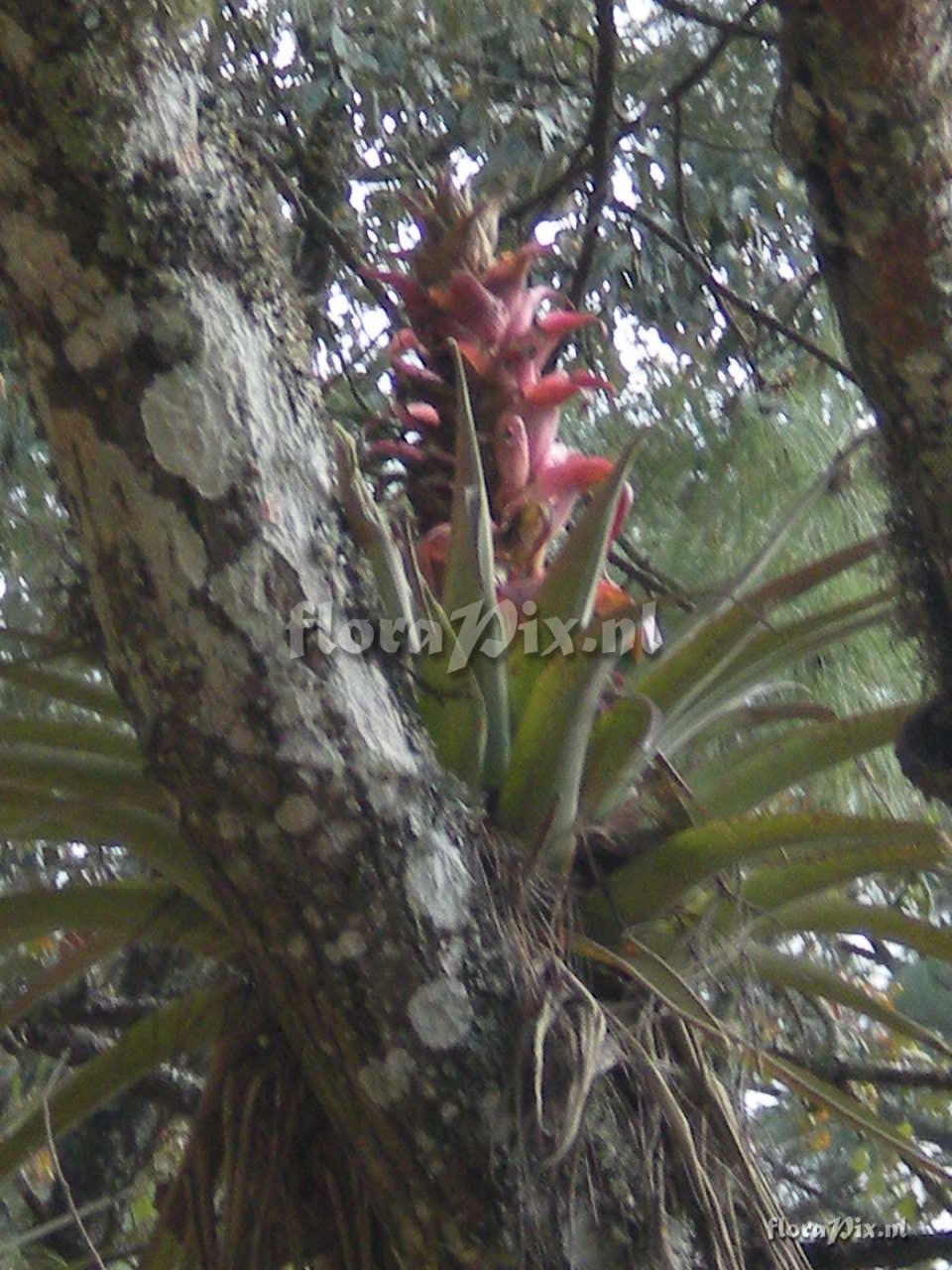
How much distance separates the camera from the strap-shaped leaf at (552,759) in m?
0.99

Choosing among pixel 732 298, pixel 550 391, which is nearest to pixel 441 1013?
pixel 550 391

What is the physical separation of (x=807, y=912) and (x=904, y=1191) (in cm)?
157

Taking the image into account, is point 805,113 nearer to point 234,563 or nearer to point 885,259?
point 885,259

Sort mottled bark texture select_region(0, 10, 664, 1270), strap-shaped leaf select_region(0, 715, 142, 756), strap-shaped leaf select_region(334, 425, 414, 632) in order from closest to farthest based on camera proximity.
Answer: mottled bark texture select_region(0, 10, 664, 1270) < strap-shaped leaf select_region(334, 425, 414, 632) < strap-shaped leaf select_region(0, 715, 142, 756)

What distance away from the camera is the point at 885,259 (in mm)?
898

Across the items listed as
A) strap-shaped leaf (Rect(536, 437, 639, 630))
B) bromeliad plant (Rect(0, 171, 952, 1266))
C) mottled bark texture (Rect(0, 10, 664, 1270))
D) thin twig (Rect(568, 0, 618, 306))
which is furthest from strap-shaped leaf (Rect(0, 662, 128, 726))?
thin twig (Rect(568, 0, 618, 306))

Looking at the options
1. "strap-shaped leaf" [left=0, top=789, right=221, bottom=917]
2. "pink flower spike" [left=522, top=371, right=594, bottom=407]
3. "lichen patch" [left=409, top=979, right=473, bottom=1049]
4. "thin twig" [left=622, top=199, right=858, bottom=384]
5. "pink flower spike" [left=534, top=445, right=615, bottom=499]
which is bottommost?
"lichen patch" [left=409, top=979, right=473, bottom=1049]

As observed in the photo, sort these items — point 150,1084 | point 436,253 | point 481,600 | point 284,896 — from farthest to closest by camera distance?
point 150,1084
point 436,253
point 481,600
point 284,896

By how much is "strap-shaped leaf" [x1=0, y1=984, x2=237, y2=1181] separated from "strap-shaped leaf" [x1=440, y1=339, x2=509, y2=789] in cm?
28

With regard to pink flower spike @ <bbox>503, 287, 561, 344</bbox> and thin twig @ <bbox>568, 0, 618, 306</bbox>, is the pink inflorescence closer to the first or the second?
pink flower spike @ <bbox>503, 287, 561, 344</bbox>

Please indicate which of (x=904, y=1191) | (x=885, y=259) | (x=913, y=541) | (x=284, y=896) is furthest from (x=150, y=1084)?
(x=904, y=1191)

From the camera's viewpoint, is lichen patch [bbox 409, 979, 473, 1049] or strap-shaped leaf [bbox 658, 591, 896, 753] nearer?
lichen patch [bbox 409, 979, 473, 1049]

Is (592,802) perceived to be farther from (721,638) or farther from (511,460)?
(511,460)

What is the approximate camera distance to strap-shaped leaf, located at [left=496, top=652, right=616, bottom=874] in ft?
3.24
